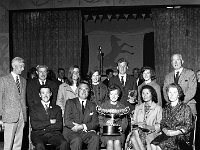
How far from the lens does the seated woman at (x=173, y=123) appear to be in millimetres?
4496

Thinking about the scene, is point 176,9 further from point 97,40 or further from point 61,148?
point 61,148

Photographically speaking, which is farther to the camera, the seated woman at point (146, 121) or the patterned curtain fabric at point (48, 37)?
the patterned curtain fabric at point (48, 37)

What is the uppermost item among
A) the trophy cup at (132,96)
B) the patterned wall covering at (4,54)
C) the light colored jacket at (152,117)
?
the patterned wall covering at (4,54)

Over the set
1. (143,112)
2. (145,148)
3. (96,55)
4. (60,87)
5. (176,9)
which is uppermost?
(176,9)

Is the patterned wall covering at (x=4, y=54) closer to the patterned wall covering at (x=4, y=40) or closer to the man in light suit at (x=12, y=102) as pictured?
the patterned wall covering at (x=4, y=40)

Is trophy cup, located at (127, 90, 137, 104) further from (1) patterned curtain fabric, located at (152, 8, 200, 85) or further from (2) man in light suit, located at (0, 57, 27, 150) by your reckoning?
(1) patterned curtain fabric, located at (152, 8, 200, 85)

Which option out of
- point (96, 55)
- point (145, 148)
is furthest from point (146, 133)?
point (96, 55)

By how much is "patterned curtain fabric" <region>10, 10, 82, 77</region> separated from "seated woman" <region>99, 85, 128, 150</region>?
388cm

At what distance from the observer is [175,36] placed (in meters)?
8.66

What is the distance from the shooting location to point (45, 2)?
8.41 meters

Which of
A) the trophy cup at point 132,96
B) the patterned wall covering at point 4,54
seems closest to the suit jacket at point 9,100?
the trophy cup at point 132,96

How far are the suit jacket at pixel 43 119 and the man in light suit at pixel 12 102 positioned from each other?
0.84ft

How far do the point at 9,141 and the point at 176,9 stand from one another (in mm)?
5190

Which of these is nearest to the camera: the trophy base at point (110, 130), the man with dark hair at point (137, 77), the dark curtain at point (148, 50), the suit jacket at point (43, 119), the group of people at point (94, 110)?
the group of people at point (94, 110)
